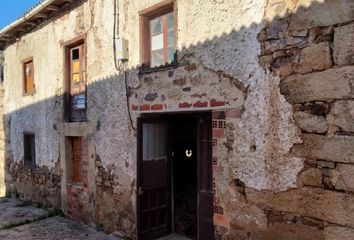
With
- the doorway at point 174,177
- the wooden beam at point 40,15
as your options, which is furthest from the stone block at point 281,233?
the wooden beam at point 40,15

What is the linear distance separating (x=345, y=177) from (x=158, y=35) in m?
3.39

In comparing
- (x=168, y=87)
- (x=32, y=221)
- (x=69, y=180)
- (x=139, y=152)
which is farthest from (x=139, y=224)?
(x=32, y=221)

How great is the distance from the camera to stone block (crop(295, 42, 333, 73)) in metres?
3.50

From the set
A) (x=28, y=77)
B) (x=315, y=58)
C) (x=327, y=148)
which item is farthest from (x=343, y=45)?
(x=28, y=77)

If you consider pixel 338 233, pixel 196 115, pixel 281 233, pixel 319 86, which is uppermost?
pixel 319 86

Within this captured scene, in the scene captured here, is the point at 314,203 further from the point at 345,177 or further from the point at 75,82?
the point at 75,82

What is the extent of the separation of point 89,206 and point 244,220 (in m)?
3.72

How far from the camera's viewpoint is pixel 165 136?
19.9 ft

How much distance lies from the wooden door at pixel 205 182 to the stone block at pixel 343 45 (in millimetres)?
2219

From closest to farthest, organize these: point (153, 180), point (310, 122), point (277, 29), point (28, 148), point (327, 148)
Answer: point (327, 148) → point (310, 122) → point (277, 29) → point (153, 180) → point (28, 148)

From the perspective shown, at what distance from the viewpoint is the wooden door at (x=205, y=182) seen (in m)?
5.11

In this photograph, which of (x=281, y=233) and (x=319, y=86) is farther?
(x=281, y=233)

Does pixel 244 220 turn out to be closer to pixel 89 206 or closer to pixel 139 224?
pixel 139 224

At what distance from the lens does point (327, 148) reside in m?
3.53
